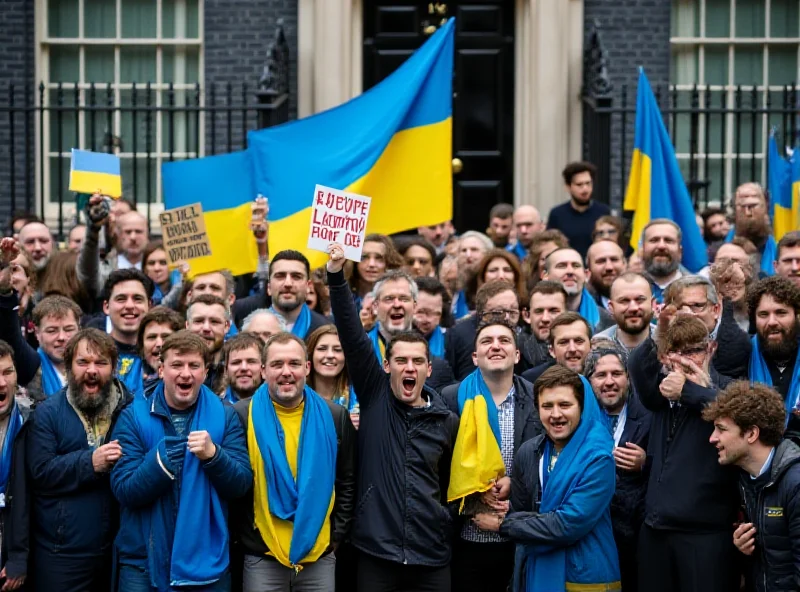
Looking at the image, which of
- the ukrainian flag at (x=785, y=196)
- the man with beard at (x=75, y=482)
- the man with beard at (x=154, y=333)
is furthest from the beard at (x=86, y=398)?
the ukrainian flag at (x=785, y=196)

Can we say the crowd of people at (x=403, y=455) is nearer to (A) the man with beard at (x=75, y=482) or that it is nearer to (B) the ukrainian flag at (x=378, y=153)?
(A) the man with beard at (x=75, y=482)

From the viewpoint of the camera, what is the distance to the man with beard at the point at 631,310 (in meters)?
8.58

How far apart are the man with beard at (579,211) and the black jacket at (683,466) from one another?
432 centimetres

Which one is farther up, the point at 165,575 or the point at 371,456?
the point at 371,456

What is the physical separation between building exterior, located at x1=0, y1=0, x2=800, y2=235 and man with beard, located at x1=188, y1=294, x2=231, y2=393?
564cm

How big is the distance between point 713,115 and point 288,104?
397cm

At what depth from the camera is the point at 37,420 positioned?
26.2ft

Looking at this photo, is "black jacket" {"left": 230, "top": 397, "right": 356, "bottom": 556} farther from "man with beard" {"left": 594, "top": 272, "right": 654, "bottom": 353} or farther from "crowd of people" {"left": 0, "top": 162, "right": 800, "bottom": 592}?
"man with beard" {"left": 594, "top": 272, "right": 654, "bottom": 353}

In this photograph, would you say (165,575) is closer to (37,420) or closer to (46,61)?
(37,420)

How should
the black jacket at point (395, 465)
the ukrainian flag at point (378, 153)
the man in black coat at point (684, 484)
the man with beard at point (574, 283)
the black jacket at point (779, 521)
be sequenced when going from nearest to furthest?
the black jacket at point (779, 521)
the man in black coat at point (684, 484)
the black jacket at point (395, 465)
the man with beard at point (574, 283)
the ukrainian flag at point (378, 153)

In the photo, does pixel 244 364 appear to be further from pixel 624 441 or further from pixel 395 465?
pixel 624 441

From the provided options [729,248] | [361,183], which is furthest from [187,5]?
[729,248]

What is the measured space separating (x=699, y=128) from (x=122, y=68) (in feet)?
17.9

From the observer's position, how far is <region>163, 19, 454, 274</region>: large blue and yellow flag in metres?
10.7
